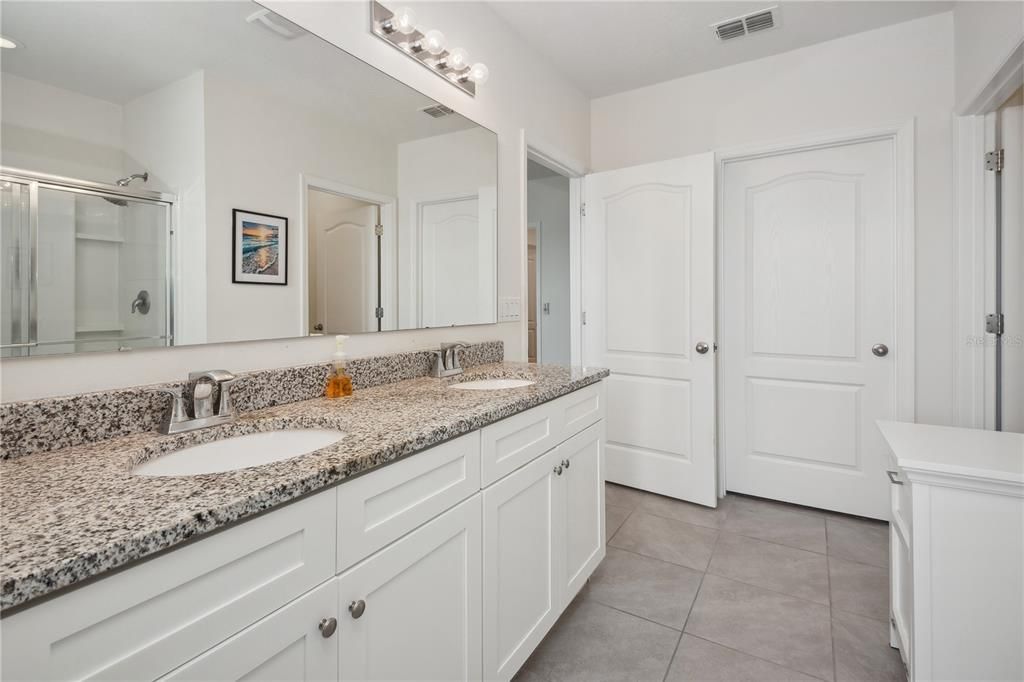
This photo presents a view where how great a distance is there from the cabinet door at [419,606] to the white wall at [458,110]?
2.17ft

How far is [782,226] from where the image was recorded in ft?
8.85

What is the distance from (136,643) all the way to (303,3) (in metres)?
1.54

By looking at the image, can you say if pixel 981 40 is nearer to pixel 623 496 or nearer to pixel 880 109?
pixel 880 109

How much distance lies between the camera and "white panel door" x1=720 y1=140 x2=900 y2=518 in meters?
2.48

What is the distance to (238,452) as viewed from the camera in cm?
104

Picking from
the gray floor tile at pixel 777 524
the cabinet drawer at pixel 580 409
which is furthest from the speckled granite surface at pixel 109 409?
the gray floor tile at pixel 777 524

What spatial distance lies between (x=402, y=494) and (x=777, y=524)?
2292 mm

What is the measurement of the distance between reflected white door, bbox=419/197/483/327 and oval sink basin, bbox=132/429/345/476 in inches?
32.1

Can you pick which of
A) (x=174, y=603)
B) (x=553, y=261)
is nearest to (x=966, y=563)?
(x=174, y=603)

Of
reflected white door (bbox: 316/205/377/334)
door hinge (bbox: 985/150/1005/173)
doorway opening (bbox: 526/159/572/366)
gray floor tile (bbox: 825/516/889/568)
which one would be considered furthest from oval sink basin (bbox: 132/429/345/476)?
doorway opening (bbox: 526/159/572/366)

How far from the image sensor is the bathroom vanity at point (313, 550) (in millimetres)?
531

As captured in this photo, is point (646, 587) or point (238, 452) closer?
point (238, 452)

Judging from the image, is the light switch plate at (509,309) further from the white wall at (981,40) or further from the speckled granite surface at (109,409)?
the white wall at (981,40)

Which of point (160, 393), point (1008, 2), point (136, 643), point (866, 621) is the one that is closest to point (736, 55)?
point (1008, 2)
